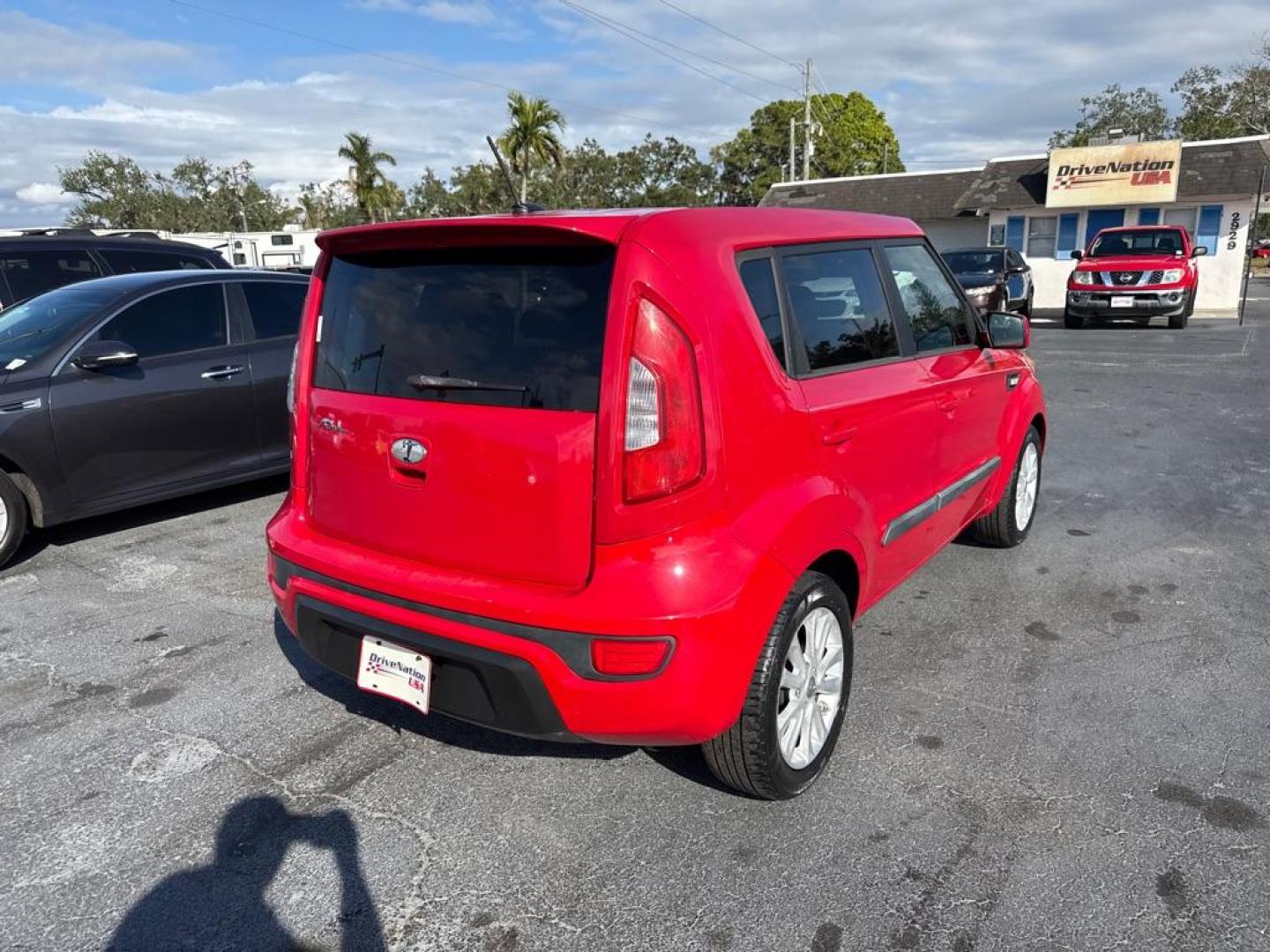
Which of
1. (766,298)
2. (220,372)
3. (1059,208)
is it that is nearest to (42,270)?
(220,372)

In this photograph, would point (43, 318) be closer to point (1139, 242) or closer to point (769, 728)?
point (769, 728)

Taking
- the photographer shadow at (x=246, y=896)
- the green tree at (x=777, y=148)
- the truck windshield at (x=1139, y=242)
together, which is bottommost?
the photographer shadow at (x=246, y=896)

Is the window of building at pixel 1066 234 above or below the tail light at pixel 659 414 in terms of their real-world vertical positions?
above

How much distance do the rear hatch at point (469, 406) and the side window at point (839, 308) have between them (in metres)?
0.78

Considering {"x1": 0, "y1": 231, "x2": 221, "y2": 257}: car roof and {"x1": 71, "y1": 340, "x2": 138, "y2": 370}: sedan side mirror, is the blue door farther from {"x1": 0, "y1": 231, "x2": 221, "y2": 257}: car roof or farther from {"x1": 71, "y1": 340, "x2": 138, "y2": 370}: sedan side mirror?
{"x1": 71, "y1": 340, "x2": 138, "y2": 370}: sedan side mirror

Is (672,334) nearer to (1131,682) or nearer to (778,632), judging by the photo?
(778,632)

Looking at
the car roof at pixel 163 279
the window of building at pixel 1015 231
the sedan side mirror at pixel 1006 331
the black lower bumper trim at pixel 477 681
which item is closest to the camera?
the black lower bumper trim at pixel 477 681

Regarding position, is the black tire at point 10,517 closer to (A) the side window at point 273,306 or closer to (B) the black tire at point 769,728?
(A) the side window at point 273,306

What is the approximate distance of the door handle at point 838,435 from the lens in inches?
111

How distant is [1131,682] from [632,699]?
2.26m

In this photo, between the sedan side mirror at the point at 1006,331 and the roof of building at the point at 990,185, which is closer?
the sedan side mirror at the point at 1006,331

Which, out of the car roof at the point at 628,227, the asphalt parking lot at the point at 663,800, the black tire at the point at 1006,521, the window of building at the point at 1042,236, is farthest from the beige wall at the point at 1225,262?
the car roof at the point at 628,227

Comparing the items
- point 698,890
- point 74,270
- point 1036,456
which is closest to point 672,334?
point 698,890

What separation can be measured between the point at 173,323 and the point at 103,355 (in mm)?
700
